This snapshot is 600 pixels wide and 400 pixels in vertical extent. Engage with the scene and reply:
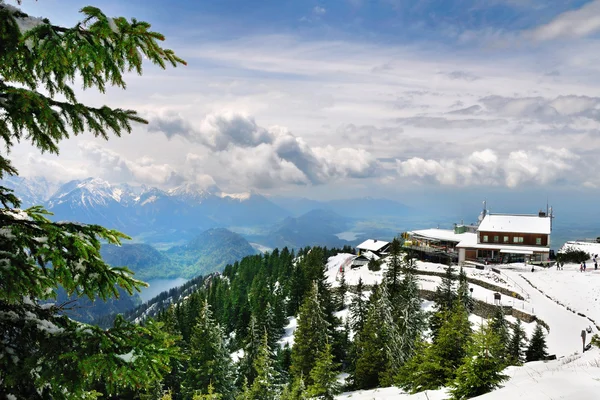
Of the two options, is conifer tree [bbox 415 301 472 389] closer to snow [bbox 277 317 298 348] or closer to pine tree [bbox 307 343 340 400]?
pine tree [bbox 307 343 340 400]

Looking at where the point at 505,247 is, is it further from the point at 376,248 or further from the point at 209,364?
the point at 209,364

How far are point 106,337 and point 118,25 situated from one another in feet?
11.2

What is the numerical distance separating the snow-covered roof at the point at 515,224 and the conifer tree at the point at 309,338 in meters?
39.1

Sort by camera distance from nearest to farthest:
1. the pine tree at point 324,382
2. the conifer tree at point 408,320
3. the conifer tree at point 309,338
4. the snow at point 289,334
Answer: the pine tree at point 324,382
the conifer tree at point 408,320
the conifer tree at point 309,338
the snow at point 289,334

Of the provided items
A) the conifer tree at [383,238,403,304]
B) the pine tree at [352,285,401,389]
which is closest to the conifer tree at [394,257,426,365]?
the pine tree at [352,285,401,389]

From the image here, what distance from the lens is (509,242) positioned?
62.2 meters

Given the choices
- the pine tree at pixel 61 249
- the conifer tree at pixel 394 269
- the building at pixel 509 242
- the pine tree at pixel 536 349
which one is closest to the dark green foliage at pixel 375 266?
the building at pixel 509 242

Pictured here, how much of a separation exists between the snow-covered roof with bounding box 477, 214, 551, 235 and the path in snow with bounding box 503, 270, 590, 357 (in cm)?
2032

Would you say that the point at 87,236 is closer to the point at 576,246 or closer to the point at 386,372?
the point at 386,372

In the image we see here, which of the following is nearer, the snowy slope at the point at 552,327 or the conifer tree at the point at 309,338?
the snowy slope at the point at 552,327

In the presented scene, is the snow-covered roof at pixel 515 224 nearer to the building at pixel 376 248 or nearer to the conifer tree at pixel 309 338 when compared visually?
the building at pixel 376 248

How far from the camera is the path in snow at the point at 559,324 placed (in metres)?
27.7

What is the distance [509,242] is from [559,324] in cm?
3141

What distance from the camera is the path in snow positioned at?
27739mm
